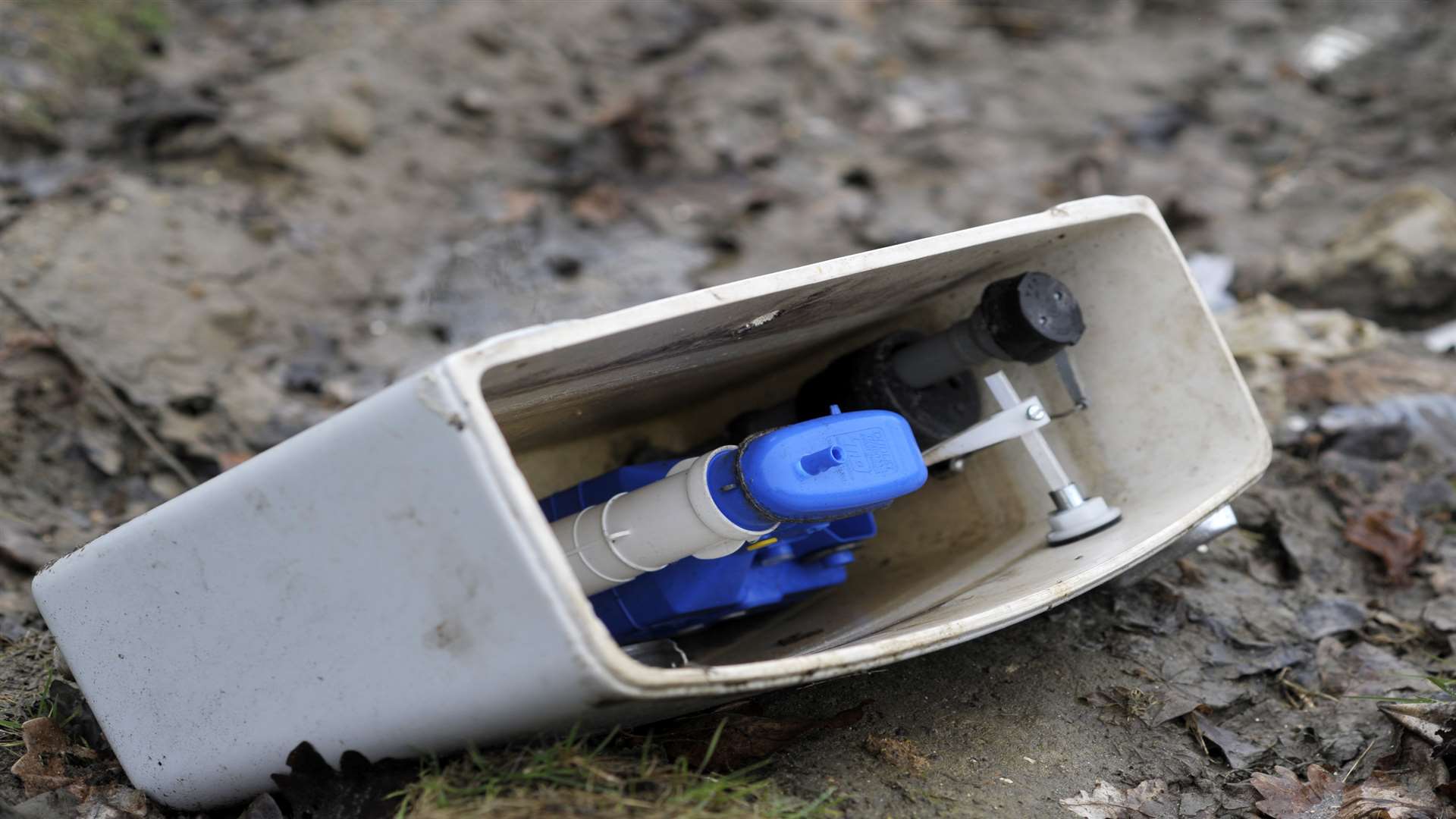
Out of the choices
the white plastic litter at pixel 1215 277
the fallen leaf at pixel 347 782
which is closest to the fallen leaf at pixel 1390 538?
the white plastic litter at pixel 1215 277

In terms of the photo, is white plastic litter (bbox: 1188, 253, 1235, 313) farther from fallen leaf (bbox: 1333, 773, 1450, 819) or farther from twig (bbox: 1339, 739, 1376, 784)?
fallen leaf (bbox: 1333, 773, 1450, 819)

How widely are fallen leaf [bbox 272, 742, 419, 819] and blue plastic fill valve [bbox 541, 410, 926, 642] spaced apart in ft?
1.14

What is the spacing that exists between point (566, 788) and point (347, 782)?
0.28 m

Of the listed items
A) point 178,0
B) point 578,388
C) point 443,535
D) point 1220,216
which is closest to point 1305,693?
point 578,388

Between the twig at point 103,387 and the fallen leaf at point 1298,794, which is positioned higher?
the twig at point 103,387

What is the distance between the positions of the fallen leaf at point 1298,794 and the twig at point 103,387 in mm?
2106

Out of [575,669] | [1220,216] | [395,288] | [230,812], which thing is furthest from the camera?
[1220,216]

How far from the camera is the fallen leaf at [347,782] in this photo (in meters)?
1.31

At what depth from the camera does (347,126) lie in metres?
3.27

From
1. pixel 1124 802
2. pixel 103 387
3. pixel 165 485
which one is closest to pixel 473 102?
pixel 103 387

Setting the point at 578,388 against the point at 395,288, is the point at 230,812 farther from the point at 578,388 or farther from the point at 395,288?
the point at 395,288

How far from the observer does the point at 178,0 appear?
3.69 meters

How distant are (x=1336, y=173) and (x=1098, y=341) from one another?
8.08 ft

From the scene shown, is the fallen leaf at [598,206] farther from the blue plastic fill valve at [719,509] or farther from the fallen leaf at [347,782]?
the fallen leaf at [347,782]
